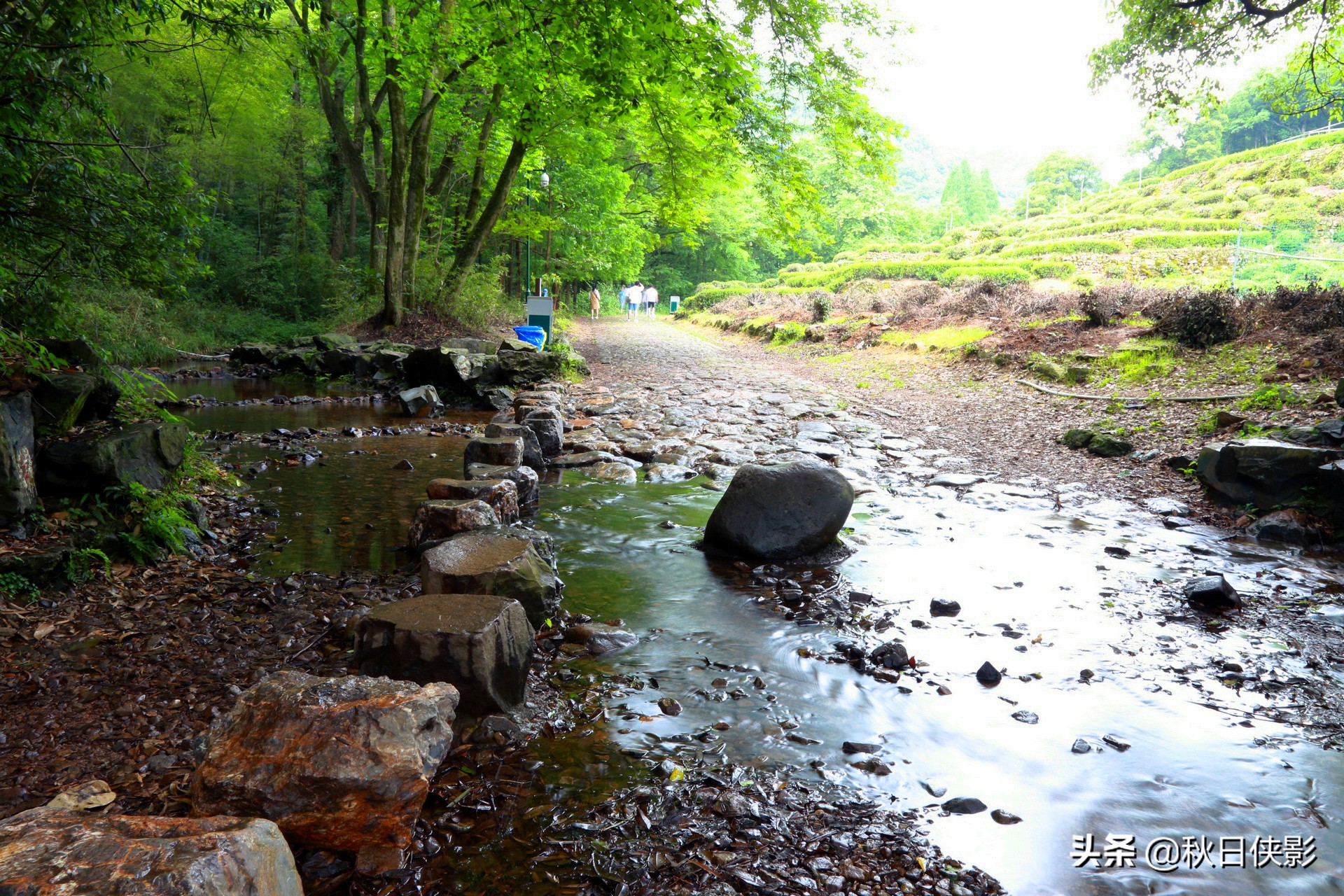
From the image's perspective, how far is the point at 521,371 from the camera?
41.5 feet

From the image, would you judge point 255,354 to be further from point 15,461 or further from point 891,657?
point 891,657

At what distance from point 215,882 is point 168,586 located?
3.14 m

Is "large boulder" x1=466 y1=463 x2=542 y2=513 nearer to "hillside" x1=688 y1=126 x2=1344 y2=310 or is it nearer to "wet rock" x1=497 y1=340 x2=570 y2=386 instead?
"wet rock" x1=497 y1=340 x2=570 y2=386

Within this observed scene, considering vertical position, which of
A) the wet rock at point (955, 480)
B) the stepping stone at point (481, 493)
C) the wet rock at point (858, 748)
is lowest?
the wet rock at point (858, 748)

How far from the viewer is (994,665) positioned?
12.2ft

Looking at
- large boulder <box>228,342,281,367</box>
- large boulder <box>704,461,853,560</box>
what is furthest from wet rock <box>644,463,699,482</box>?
large boulder <box>228,342,281,367</box>

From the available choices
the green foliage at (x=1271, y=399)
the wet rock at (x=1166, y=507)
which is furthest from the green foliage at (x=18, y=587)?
the green foliage at (x=1271, y=399)

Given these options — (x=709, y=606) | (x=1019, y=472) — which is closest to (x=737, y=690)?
(x=709, y=606)

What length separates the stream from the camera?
2.63 meters

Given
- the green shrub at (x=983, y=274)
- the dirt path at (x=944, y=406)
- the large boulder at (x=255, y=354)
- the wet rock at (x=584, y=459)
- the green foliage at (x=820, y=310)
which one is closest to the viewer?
the dirt path at (x=944, y=406)

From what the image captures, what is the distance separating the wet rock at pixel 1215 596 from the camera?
4.39 m

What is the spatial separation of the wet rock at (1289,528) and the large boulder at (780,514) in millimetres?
3416

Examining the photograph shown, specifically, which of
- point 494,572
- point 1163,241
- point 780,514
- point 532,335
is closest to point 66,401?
point 494,572

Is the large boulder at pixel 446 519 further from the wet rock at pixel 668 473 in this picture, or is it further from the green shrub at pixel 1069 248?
the green shrub at pixel 1069 248
